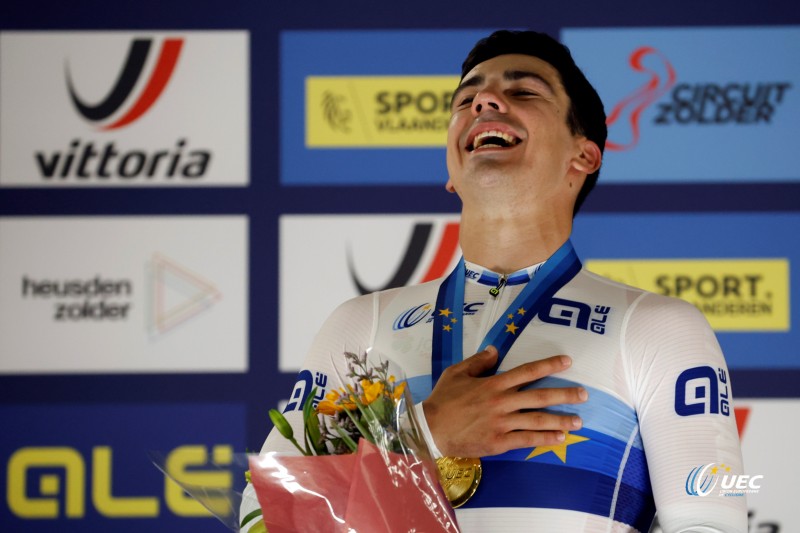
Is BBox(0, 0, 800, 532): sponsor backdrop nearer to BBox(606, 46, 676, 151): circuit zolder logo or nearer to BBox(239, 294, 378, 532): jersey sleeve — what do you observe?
BBox(606, 46, 676, 151): circuit zolder logo

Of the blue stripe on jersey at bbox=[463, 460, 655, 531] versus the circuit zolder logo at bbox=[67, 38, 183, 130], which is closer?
the blue stripe on jersey at bbox=[463, 460, 655, 531]

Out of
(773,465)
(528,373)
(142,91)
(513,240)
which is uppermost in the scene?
(142,91)

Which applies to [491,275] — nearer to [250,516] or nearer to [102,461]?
[250,516]

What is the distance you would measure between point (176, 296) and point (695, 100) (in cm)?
194

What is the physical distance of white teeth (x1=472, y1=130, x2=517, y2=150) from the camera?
176cm

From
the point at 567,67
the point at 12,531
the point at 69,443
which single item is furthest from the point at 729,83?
the point at 12,531

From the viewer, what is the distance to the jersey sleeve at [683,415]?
142 cm

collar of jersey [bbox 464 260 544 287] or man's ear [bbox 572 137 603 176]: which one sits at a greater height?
man's ear [bbox 572 137 603 176]

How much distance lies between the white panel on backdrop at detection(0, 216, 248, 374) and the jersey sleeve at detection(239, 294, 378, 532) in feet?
5.59

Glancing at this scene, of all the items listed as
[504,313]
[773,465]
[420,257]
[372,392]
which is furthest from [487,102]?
[773,465]

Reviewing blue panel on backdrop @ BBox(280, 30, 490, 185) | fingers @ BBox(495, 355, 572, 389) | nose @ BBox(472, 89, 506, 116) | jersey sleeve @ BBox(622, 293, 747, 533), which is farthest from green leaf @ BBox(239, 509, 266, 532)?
blue panel on backdrop @ BBox(280, 30, 490, 185)

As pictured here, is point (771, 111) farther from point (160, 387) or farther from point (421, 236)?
point (160, 387)

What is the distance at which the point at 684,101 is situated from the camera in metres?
3.52

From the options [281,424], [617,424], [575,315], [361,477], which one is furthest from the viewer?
[575,315]
